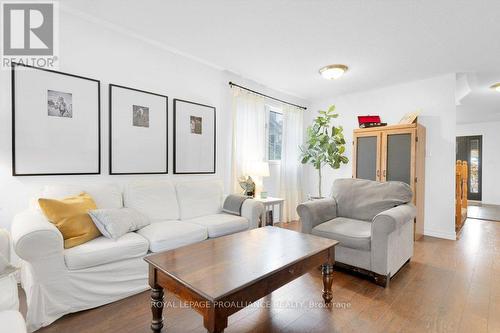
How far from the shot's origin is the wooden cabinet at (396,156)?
3.63m

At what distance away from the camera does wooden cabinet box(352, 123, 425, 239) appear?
363 centimetres

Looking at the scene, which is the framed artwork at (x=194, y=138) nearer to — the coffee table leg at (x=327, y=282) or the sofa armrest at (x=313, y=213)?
the sofa armrest at (x=313, y=213)

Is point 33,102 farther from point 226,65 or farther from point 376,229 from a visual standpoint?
point 376,229

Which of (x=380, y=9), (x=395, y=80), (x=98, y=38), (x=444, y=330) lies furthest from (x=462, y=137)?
(x=98, y=38)

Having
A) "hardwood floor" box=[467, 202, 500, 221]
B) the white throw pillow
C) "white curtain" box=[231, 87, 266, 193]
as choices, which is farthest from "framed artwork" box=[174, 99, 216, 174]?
"hardwood floor" box=[467, 202, 500, 221]

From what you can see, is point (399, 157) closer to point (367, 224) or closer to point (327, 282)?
point (367, 224)

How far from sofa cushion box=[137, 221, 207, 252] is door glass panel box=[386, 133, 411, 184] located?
298 cm

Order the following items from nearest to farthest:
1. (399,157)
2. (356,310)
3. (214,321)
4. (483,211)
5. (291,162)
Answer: (214,321), (356,310), (399,157), (291,162), (483,211)

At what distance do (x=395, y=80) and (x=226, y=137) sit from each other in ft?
9.39

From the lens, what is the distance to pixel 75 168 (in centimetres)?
243

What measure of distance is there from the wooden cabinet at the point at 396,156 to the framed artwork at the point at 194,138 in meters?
2.48

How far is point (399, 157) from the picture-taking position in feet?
12.3

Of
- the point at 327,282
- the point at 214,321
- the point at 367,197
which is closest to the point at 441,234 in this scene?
the point at 367,197

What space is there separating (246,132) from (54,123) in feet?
7.97
